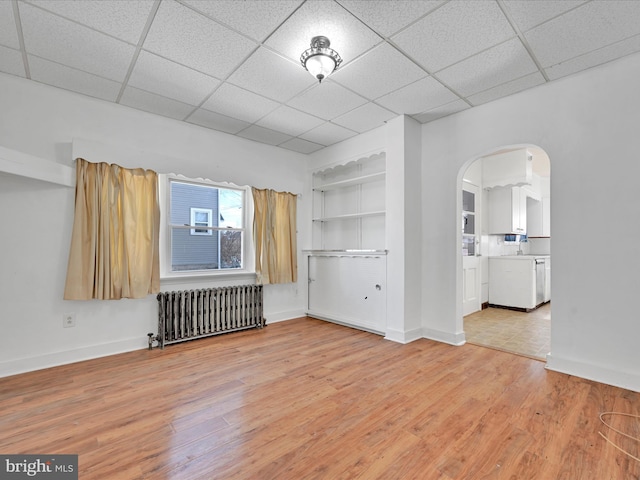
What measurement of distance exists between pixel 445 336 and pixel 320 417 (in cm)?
220

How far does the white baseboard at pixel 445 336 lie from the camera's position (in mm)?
3584

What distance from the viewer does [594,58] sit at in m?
2.56

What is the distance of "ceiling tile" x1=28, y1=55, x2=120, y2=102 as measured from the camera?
269 centimetres

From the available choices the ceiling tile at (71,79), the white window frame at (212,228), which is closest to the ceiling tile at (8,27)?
the ceiling tile at (71,79)

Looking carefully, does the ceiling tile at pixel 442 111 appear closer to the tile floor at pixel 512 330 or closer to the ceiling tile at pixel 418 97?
the ceiling tile at pixel 418 97

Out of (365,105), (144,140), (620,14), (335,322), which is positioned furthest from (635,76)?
(144,140)

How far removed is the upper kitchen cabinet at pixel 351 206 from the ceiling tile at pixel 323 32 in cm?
196

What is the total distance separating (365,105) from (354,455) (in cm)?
326

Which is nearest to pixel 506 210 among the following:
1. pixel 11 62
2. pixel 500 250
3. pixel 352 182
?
pixel 500 250

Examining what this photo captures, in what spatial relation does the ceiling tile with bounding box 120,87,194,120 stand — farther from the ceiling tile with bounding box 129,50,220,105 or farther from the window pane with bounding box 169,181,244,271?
the window pane with bounding box 169,181,244,271

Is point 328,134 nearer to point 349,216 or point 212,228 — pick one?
point 349,216

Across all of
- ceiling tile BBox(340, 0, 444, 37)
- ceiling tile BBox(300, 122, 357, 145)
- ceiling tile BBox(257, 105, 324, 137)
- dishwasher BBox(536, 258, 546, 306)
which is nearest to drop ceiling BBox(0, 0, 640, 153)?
ceiling tile BBox(340, 0, 444, 37)

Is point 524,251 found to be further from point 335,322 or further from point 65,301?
point 65,301

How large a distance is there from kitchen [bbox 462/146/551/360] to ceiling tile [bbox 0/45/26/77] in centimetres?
565
